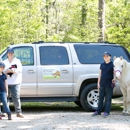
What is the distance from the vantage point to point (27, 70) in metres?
8.95

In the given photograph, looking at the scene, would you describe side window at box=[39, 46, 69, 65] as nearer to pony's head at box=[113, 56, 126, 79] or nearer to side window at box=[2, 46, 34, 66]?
side window at box=[2, 46, 34, 66]

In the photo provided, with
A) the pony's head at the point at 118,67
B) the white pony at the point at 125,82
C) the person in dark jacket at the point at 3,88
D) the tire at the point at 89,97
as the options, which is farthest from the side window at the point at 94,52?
the person in dark jacket at the point at 3,88

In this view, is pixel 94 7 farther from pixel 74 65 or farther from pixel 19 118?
pixel 19 118

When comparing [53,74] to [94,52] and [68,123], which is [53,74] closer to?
[94,52]

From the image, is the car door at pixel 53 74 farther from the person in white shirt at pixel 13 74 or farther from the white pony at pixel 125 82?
the white pony at pixel 125 82

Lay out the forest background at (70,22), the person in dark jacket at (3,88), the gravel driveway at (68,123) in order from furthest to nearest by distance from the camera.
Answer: the forest background at (70,22)
the person in dark jacket at (3,88)
the gravel driveway at (68,123)

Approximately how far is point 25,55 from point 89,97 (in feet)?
7.27

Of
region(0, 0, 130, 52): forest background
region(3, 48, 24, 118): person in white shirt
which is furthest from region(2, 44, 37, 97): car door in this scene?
region(0, 0, 130, 52): forest background

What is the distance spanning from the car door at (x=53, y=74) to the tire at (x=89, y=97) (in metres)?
0.41

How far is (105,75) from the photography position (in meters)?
Result: 8.14

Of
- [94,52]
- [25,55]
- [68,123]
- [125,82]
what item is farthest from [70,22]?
[68,123]

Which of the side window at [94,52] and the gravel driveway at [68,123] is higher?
the side window at [94,52]

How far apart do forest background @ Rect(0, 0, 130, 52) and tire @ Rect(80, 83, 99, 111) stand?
832 cm

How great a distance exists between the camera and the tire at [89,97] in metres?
9.16
